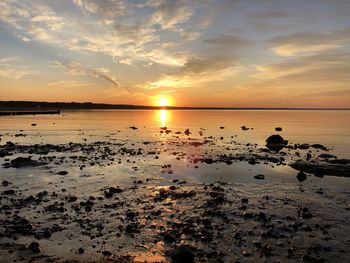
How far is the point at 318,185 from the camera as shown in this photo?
24281mm

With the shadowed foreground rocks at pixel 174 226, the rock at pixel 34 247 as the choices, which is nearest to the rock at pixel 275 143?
the shadowed foreground rocks at pixel 174 226

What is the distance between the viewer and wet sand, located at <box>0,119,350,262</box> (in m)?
12.6

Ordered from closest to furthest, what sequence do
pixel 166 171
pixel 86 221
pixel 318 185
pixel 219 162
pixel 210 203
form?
1. pixel 86 221
2. pixel 210 203
3. pixel 318 185
4. pixel 166 171
5. pixel 219 162

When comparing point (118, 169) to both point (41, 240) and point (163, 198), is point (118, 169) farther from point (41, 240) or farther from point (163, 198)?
point (41, 240)

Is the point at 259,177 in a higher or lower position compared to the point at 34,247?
higher

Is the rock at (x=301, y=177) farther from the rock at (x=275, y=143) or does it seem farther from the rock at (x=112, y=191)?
the rock at (x=275, y=143)

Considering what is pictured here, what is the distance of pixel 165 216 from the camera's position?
1670 cm

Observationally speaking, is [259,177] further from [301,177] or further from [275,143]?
[275,143]

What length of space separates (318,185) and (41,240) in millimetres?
19047

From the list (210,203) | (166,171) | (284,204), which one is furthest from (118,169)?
(284,204)

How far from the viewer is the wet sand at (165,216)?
12.6 meters

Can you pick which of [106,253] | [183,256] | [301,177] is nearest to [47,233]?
[106,253]

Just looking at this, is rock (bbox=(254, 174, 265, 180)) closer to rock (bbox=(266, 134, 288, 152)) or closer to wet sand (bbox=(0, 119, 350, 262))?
wet sand (bbox=(0, 119, 350, 262))

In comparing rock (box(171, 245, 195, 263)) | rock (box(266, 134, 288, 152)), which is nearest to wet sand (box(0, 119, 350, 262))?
rock (box(171, 245, 195, 263))
